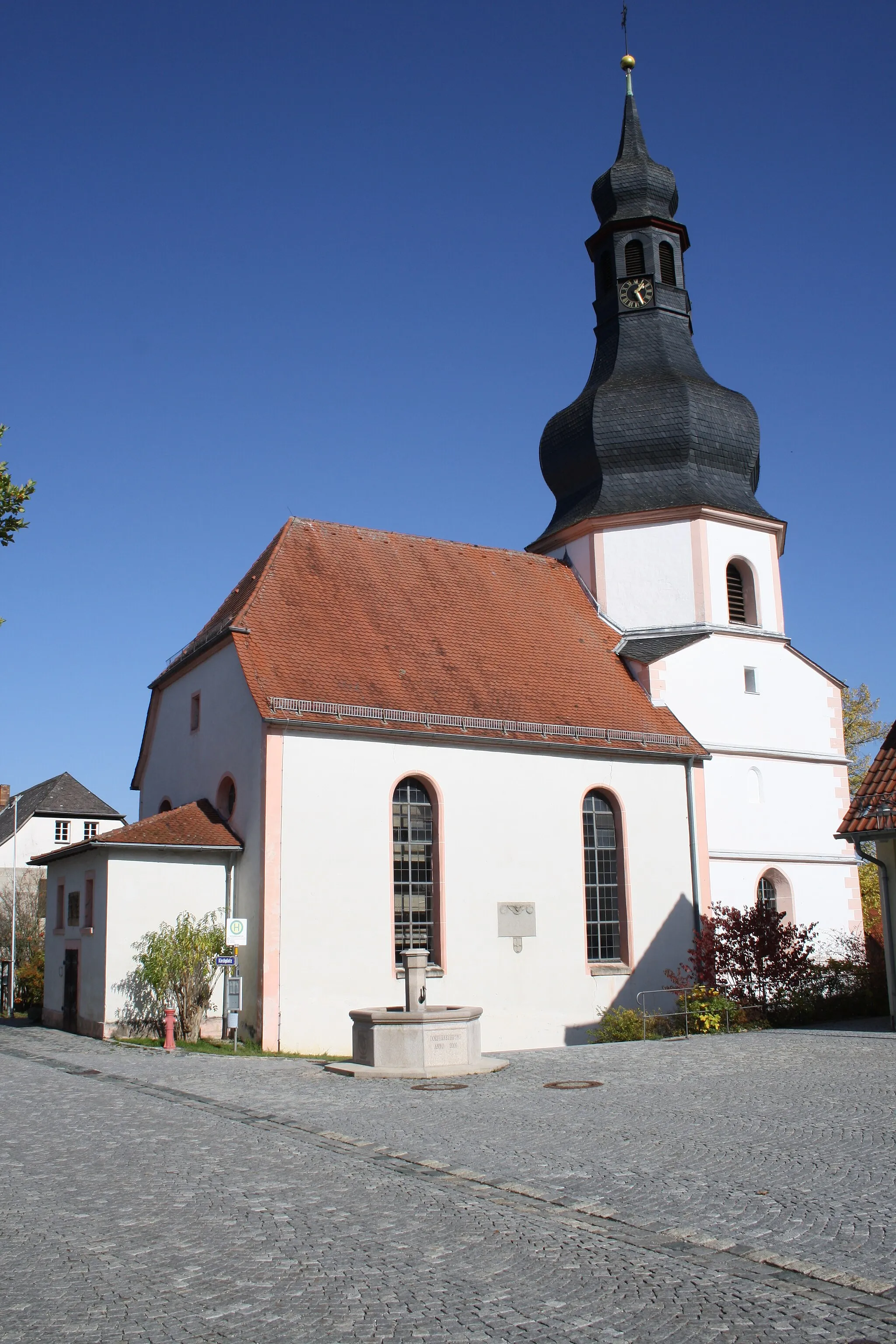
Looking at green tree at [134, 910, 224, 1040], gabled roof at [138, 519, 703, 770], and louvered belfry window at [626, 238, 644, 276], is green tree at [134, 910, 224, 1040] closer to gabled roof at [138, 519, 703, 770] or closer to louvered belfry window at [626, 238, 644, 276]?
gabled roof at [138, 519, 703, 770]

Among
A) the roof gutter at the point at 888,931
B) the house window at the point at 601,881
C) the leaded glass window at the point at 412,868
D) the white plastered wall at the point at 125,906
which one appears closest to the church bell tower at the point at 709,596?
the house window at the point at 601,881

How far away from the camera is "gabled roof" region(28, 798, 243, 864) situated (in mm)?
18578

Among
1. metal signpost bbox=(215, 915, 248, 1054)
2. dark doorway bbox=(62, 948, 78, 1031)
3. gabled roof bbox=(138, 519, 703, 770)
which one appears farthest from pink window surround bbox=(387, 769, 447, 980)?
dark doorway bbox=(62, 948, 78, 1031)

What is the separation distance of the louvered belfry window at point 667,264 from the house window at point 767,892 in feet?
44.6

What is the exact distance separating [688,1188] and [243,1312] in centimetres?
327

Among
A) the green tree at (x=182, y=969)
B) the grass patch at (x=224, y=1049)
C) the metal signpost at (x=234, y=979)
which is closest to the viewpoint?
the grass patch at (x=224, y=1049)

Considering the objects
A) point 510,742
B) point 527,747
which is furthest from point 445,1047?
point 527,747

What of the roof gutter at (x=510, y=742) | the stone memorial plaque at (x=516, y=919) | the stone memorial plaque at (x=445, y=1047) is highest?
the roof gutter at (x=510, y=742)

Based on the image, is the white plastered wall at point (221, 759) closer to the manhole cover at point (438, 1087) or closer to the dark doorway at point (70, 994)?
the dark doorway at point (70, 994)

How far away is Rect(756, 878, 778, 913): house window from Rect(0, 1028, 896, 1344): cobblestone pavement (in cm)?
1088

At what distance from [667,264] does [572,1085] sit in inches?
827

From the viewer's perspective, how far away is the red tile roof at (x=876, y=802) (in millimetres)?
16500

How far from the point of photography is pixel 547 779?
69.7 feet

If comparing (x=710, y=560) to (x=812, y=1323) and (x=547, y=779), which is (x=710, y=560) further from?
(x=812, y=1323)
